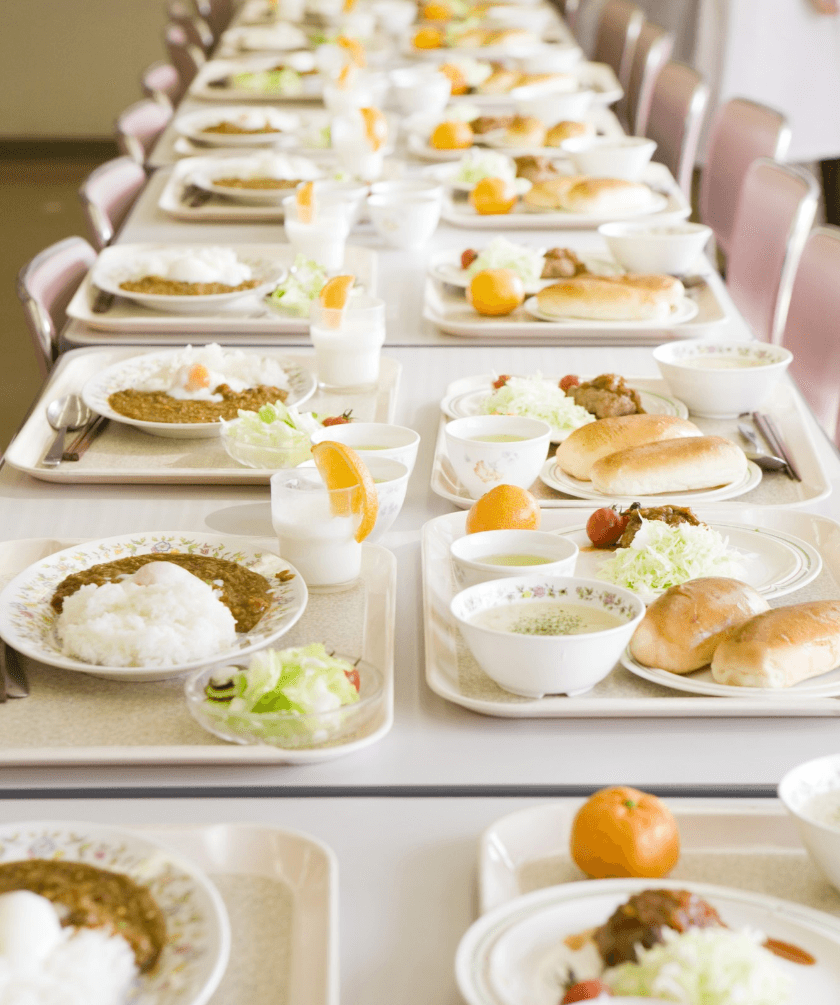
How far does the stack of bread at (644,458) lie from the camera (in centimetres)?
141

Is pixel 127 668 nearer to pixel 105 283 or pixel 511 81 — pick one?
pixel 105 283

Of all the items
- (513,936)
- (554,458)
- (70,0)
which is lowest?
(70,0)

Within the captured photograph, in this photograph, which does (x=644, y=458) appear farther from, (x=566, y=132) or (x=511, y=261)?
(x=566, y=132)

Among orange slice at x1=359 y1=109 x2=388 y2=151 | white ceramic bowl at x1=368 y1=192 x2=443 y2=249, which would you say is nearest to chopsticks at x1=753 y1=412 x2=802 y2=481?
white ceramic bowl at x1=368 y1=192 x2=443 y2=249

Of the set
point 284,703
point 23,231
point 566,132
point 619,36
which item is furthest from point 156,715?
point 23,231

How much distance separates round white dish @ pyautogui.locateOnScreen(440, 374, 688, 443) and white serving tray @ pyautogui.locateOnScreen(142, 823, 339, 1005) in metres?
0.87

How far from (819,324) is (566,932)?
5.58ft

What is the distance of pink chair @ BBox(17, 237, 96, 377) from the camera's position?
83.2 inches

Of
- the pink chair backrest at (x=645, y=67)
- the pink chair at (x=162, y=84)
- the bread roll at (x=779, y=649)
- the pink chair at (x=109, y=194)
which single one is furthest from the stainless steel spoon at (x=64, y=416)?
the pink chair backrest at (x=645, y=67)

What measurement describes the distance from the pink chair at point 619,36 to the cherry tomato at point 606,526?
3.78 m

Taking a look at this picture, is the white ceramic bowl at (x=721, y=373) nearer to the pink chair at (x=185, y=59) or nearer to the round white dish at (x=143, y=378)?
the round white dish at (x=143, y=378)

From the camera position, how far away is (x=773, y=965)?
0.68 meters

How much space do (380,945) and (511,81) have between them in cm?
350

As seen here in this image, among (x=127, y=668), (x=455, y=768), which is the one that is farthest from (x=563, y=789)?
(x=127, y=668)
